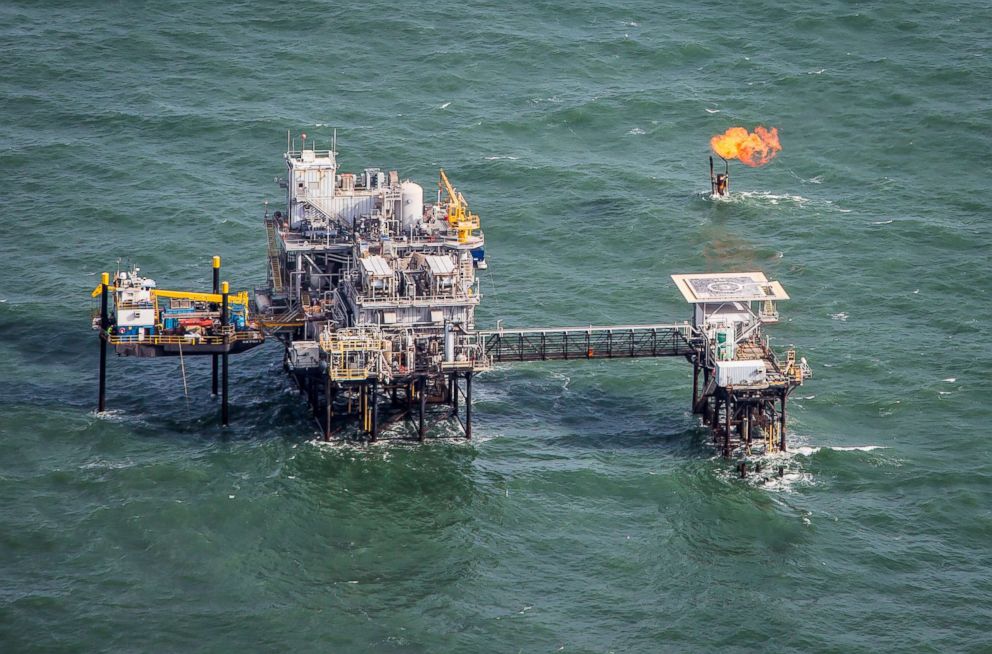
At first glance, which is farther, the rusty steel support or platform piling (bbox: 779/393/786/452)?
platform piling (bbox: 779/393/786/452)

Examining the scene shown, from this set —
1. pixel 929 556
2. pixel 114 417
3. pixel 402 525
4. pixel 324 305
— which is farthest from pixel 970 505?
pixel 114 417

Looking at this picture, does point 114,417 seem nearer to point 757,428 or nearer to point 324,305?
point 324,305

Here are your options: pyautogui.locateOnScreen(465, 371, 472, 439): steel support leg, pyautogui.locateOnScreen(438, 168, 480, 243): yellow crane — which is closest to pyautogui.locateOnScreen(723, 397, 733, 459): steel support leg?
pyautogui.locateOnScreen(465, 371, 472, 439): steel support leg

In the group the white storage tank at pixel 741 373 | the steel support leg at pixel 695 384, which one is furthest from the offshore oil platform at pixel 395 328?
the steel support leg at pixel 695 384

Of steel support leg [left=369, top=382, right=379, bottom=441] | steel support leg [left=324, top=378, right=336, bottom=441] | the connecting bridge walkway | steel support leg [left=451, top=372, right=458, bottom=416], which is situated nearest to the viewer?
steel support leg [left=369, top=382, right=379, bottom=441]

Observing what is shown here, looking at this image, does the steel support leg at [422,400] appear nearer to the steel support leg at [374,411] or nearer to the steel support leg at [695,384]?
the steel support leg at [374,411]

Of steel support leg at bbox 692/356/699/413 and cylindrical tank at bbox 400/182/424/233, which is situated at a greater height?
cylindrical tank at bbox 400/182/424/233

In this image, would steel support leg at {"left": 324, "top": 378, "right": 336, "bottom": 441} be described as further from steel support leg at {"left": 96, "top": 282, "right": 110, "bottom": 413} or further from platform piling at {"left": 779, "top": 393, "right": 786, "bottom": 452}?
platform piling at {"left": 779, "top": 393, "right": 786, "bottom": 452}
